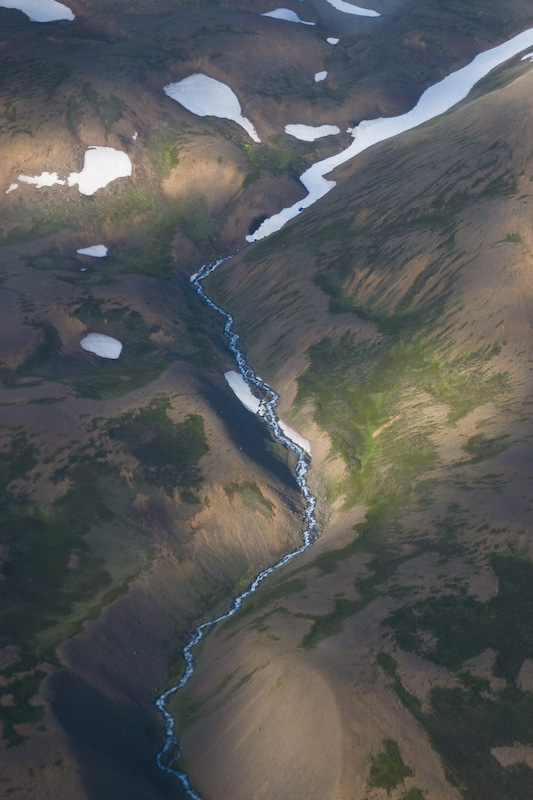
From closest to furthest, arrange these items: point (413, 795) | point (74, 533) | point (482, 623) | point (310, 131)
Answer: point (413, 795), point (482, 623), point (74, 533), point (310, 131)

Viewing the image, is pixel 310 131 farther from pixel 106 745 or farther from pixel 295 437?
pixel 106 745

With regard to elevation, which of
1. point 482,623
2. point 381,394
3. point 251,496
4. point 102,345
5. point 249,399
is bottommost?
point 249,399

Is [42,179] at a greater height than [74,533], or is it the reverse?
[74,533]

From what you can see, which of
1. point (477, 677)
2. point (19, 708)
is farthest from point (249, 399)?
point (19, 708)

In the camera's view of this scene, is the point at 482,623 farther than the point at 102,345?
No

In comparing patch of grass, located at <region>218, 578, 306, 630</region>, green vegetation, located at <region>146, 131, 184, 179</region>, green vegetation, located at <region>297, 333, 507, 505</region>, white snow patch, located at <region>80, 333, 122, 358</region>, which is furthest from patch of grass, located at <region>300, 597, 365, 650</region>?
green vegetation, located at <region>146, 131, 184, 179</region>

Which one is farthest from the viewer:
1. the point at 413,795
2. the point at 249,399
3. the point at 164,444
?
the point at 249,399

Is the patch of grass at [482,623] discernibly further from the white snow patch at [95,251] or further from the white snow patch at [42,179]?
the white snow patch at [42,179]

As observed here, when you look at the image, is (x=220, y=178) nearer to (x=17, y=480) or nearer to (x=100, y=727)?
(x=17, y=480)
